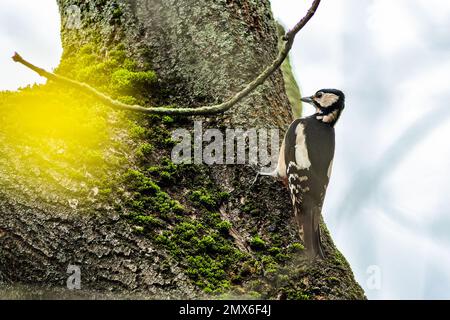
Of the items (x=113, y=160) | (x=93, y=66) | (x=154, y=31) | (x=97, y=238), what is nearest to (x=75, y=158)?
(x=113, y=160)

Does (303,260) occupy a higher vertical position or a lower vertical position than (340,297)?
higher

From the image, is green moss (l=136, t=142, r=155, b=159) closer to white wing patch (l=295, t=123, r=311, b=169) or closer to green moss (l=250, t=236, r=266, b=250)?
green moss (l=250, t=236, r=266, b=250)

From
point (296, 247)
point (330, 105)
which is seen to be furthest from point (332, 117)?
point (296, 247)

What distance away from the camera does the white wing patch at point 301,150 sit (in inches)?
150

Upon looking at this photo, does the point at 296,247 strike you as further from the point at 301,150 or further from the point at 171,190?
the point at 301,150

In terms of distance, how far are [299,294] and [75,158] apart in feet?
4.38

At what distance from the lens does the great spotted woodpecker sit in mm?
3254

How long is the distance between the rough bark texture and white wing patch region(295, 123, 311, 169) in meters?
0.11

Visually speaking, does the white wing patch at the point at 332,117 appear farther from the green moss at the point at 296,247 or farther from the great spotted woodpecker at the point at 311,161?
the green moss at the point at 296,247

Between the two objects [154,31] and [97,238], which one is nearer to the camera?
[97,238]
